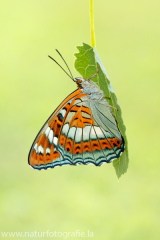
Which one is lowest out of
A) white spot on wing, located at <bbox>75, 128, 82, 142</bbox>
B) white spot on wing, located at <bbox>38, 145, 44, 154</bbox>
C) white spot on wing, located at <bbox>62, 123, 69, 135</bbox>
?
white spot on wing, located at <bbox>38, 145, 44, 154</bbox>

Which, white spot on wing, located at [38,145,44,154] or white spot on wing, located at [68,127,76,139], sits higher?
white spot on wing, located at [68,127,76,139]

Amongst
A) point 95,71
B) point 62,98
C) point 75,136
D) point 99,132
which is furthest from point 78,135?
point 62,98

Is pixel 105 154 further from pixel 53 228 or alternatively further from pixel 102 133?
pixel 53 228

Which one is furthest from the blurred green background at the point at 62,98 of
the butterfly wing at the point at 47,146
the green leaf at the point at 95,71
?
the green leaf at the point at 95,71

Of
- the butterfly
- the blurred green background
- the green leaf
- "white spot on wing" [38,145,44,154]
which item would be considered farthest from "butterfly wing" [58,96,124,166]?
the blurred green background

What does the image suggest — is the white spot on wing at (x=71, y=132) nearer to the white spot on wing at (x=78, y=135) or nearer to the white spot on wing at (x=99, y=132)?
the white spot on wing at (x=78, y=135)

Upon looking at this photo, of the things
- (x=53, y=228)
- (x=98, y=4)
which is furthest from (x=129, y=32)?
(x=53, y=228)

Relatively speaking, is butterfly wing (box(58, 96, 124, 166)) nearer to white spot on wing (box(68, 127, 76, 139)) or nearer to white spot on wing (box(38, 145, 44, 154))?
white spot on wing (box(68, 127, 76, 139))
